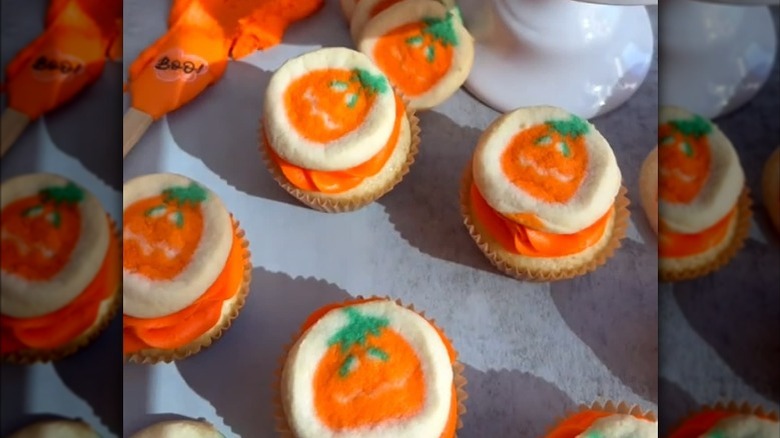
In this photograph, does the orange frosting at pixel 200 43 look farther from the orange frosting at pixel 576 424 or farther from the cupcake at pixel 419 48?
the orange frosting at pixel 576 424

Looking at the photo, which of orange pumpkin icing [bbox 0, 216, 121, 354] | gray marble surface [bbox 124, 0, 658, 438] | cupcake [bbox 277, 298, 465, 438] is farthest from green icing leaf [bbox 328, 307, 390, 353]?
orange pumpkin icing [bbox 0, 216, 121, 354]

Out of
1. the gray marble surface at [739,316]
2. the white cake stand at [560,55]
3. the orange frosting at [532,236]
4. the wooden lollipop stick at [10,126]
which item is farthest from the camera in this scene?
the white cake stand at [560,55]

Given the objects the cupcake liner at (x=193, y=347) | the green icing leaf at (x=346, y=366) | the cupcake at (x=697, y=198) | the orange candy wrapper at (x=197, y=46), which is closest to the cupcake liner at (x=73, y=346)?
the cupcake at (x=697, y=198)

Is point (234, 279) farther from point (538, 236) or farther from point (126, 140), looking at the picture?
point (538, 236)

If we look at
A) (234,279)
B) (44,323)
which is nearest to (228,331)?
(234,279)

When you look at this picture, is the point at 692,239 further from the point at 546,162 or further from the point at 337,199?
the point at 337,199

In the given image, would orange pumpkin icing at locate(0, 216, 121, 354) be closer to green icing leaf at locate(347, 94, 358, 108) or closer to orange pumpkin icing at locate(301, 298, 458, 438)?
orange pumpkin icing at locate(301, 298, 458, 438)

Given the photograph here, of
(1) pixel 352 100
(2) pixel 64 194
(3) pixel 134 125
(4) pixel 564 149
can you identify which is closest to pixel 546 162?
(4) pixel 564 149
